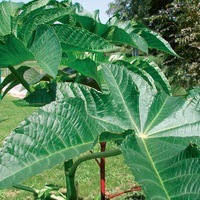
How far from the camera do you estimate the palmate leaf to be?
44cm

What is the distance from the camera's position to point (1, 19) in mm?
705

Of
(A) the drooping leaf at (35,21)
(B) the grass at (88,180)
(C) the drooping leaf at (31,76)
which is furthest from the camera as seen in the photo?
(B) the grass at (88,180)

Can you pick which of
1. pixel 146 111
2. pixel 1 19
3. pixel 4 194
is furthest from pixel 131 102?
pixel 4 194

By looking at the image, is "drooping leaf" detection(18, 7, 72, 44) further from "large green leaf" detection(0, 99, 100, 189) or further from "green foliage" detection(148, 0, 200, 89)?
"green foliage" detection(148, 0, 200, 89)

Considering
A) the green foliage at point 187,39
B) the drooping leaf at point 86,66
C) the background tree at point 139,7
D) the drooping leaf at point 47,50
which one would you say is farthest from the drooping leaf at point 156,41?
the background tree at point 139,7

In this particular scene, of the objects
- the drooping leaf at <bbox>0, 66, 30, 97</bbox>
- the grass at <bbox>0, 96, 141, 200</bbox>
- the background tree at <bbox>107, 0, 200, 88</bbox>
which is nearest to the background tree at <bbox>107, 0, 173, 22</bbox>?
the background tree at <bbox>107, 0, 200, 88</bbox>

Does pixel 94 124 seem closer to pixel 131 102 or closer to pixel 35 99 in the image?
pixel 131 102

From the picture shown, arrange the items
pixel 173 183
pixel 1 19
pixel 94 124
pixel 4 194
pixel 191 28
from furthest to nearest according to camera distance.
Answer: pixel 191 28 < pixel 4 194 < pixel 1 19 < pixel 94 124 < pixel 173 183

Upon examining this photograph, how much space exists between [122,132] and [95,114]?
73mm

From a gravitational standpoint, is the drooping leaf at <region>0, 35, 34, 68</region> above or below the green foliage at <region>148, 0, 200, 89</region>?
below

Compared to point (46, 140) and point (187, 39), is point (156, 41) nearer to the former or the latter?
point (46, 140)

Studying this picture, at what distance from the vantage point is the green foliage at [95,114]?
454 mm

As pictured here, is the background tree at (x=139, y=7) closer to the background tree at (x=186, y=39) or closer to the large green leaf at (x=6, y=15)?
the background tree at (x=186, y=39)

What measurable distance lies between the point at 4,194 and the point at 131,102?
3.32 metres
